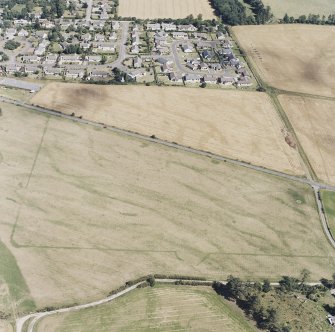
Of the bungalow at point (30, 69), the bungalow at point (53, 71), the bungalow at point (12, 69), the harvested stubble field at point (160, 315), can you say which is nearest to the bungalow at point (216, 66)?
the bungalow at point (53, 71)

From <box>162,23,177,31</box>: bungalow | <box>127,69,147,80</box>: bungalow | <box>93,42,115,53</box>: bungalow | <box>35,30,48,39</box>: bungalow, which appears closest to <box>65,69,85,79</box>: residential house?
<box>127,69,147,80</box>: bungalow

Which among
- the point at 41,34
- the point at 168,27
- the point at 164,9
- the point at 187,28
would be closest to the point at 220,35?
the point at 187,28

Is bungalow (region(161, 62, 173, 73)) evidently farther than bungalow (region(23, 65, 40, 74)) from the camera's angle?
Yes

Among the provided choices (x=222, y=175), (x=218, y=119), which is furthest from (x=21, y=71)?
(x=222, y=175)

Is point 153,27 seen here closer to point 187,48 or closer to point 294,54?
point 187,48

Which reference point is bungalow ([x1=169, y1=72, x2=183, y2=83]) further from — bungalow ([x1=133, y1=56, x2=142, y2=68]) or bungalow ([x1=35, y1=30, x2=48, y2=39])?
bungalow ([x1=35, y1=30, x2=48, y2=39])

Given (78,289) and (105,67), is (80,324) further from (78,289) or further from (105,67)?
(105,67)
